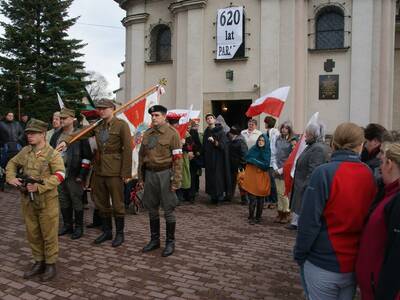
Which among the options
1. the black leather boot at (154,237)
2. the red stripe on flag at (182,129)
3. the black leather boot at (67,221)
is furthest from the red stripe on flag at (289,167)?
the black leather boot at (67,221)

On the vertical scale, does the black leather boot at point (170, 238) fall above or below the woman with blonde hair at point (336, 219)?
below

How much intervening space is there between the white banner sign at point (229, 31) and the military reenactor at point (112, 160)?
1419 cm

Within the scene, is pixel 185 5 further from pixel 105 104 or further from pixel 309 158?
pixel 309 158

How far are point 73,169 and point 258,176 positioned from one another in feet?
11.0

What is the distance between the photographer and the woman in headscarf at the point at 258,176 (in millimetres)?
8039

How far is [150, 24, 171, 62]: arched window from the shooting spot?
2239 centimetres

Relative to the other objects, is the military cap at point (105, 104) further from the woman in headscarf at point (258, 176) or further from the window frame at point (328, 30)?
the window frame at point (328, 30)

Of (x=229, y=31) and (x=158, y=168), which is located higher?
(x=229, y=31)

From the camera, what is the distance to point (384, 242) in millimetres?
2477

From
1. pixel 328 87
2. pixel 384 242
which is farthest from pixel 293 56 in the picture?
pixel 384 242

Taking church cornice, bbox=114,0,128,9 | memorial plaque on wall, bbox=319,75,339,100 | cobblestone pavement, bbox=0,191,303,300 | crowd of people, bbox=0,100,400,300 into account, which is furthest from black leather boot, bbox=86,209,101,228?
church cornice, bbox=114,0,128,9

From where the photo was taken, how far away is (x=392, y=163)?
2.63 metres

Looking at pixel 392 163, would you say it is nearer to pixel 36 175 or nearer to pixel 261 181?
pixel 36 175

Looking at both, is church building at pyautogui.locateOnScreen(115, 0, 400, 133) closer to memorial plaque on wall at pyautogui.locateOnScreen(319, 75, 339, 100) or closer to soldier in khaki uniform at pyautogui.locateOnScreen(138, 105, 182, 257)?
memorial plaque on wall at pyautogui.locateOnScreen(319, 75, 339, 100)
